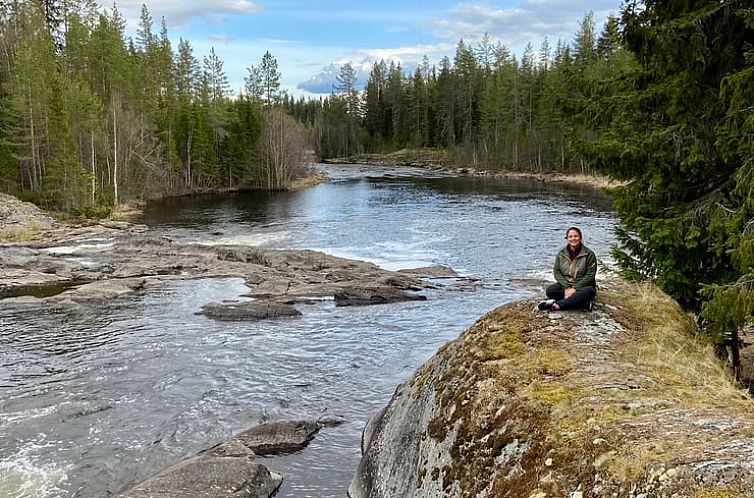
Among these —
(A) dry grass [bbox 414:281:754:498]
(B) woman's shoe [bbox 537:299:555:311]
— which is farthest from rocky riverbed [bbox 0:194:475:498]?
(B) woman's shoe [bbox 537:299:555:311]

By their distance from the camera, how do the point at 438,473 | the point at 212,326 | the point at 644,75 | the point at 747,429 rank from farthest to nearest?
1. the point at 212,326
2. the point at 644,75
3. the point at 438,473
4. the point at 747,429

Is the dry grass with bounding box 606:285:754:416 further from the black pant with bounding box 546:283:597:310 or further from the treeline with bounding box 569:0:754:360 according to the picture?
the black pant with bounding box 546:283:597:310

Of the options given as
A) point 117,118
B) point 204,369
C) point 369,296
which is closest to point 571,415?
point 204,369

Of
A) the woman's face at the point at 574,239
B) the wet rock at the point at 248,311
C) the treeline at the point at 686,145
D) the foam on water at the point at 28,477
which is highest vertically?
the treeline at the point at 686,145

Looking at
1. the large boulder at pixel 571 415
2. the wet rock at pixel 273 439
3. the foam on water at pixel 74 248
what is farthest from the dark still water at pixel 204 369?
the foam on water at pixel 74 248

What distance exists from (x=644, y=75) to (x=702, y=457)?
897cm

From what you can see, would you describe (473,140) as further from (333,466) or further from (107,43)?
(333,466)

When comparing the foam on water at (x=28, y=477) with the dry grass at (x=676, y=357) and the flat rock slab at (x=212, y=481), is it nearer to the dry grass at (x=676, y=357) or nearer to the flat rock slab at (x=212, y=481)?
the flat rock slab at (x=212, y=481)

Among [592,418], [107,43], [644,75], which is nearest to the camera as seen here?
[592,418]

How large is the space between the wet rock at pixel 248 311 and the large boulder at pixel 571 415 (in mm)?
11333

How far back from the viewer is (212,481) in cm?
938

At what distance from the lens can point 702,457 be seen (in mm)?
4781

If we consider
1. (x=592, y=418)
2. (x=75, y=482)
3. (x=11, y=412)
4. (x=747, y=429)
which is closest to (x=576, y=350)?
(x=592, y=418)

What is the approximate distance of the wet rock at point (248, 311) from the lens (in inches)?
826
